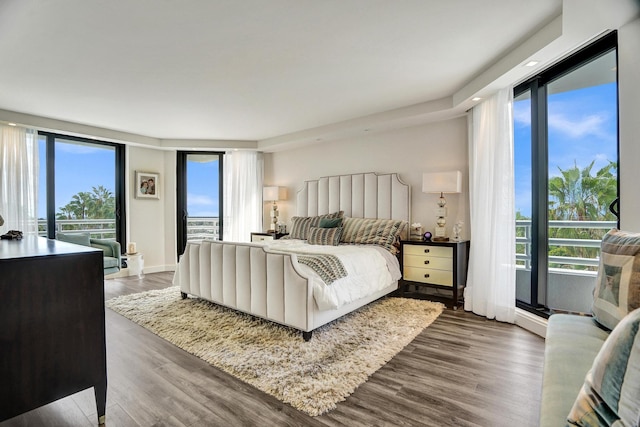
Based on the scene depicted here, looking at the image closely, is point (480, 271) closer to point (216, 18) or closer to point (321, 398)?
point (321, 398)

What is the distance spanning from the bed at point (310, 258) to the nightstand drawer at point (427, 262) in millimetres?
169

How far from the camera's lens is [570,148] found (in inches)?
114

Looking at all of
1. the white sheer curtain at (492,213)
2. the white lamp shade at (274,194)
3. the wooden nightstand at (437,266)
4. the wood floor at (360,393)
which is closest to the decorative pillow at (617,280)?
the wood floor at (360,393)

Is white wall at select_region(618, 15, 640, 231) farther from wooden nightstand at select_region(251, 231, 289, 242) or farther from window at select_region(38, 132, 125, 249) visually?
window at select_region(38, 132, 125, 249)

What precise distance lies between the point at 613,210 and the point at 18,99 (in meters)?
5.92

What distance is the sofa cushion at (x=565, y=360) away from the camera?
1011 millimetres

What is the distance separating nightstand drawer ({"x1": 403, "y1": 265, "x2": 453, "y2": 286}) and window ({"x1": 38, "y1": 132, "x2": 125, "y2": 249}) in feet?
15.9

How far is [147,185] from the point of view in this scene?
5875 millimetres

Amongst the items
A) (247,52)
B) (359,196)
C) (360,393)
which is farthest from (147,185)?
(360,393)

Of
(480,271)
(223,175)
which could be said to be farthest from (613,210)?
(223,175)

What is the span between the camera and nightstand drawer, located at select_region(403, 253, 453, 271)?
3781 millimetres

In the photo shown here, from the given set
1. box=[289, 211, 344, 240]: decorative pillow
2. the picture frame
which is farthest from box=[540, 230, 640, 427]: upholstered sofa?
the picture frame

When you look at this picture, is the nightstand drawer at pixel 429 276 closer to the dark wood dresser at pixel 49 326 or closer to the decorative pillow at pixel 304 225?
the decorative pillow at pixel 304 225

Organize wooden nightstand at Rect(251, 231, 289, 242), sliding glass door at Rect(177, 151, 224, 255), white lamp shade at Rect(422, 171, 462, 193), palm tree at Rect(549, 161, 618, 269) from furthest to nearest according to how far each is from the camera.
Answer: sliding glass door at Rect(177, 151, 224, 255) < wooden nightstand at Rect(251, 231, 289, 242) < white lamp shade at Rect(422, 171, 462, 193) < palm tree at Rect(549, 161, 618, 269)
